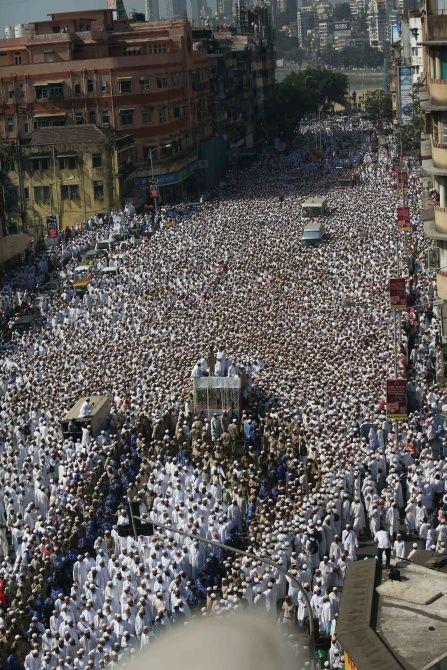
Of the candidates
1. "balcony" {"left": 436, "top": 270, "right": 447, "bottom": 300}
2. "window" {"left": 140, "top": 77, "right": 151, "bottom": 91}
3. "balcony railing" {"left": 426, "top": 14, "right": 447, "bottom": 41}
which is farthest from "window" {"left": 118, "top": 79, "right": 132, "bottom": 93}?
"balcony railing" {"left": 426, "top": 14, "right": 447, "bottom": 41}

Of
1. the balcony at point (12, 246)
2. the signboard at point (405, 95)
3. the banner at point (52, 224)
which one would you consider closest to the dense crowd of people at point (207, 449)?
the balcony at point (12, 246)

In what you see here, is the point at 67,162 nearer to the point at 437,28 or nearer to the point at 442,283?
the point at 442,283

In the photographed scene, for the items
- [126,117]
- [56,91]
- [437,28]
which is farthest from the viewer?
[126,117]

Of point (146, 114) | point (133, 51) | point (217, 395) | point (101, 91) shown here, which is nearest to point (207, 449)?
point (217, 395)

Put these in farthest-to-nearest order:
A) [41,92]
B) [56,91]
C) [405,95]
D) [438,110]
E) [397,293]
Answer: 1. [405,95]
2. [41,92]
3. [56,91]
4. [397,293]
5. [438,110]

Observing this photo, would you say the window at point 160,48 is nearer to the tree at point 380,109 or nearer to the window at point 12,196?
the window at point 12,196

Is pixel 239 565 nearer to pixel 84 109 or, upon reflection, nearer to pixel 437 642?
pixel 437 642
